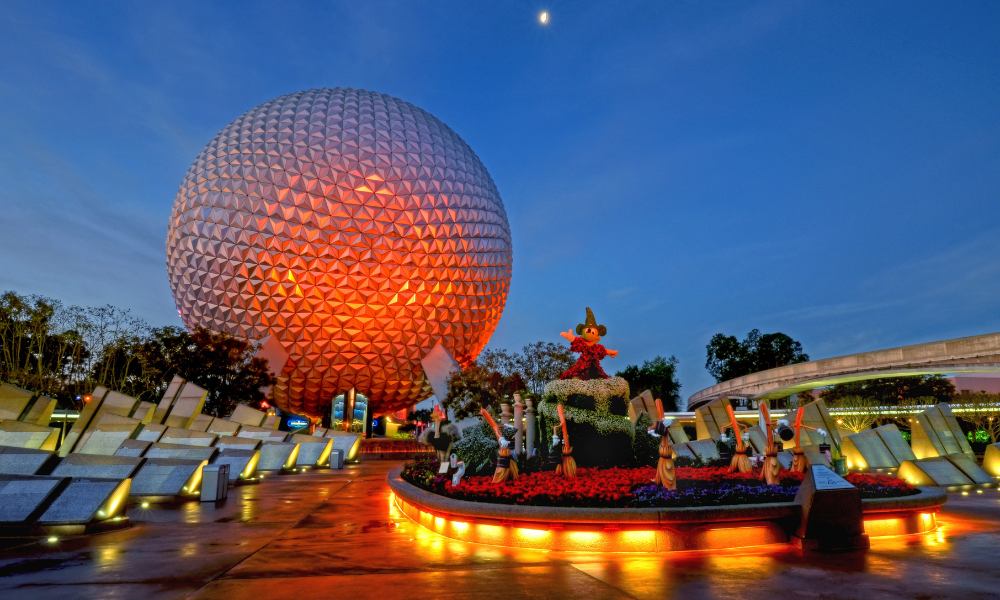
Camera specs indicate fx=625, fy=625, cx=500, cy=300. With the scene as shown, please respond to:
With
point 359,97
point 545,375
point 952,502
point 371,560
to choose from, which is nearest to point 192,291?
point 359,97

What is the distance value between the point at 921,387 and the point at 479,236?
44.3 metres

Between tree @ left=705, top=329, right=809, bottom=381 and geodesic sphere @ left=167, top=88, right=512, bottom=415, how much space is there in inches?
2298

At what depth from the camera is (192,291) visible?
3447 centimetres

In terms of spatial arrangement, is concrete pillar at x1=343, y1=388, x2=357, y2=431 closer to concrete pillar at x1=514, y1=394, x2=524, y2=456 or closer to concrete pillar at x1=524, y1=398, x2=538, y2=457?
concrete pillar at x1=524, y1=398, x2=538, y2=457

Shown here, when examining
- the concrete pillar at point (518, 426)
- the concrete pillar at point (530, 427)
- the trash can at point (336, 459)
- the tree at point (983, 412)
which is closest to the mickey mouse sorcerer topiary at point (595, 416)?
the concrete pillar at point (530, 427)

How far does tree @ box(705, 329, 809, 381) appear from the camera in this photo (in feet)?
270

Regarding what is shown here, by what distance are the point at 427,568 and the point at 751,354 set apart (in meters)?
85.1

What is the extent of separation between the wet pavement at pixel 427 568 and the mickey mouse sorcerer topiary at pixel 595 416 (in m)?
4.70

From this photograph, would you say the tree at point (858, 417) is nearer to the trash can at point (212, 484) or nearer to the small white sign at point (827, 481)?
the small white sign at point (827, 481)

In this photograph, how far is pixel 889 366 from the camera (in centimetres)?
3625

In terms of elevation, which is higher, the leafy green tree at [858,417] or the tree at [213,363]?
the tree at [213,363]

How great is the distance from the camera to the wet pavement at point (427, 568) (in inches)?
224

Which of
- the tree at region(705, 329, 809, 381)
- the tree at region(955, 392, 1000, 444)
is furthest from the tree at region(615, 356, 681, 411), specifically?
the tree at region(955, 392, 1000, 444)

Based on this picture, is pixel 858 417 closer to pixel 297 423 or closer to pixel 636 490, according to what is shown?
pixel 636 490
